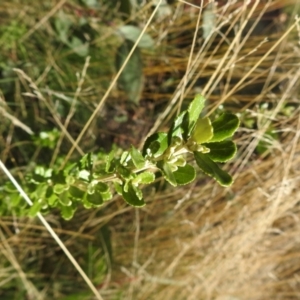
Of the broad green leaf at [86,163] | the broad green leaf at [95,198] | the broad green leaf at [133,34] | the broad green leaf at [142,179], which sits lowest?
Result: the broad green leaf at [95,198]

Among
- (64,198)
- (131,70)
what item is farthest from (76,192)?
(131,70)

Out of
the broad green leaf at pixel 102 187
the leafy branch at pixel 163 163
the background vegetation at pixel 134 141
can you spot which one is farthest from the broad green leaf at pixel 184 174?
the background vegetation at pixel 134 141

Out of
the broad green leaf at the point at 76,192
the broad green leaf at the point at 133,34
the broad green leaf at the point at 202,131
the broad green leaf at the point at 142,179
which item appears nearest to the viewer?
the broad green leaf at the point at 202,131

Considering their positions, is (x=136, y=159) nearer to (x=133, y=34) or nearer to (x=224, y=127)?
(x=224, y=127)

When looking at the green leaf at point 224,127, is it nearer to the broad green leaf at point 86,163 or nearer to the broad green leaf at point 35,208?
the broad green leaf at point 86,163

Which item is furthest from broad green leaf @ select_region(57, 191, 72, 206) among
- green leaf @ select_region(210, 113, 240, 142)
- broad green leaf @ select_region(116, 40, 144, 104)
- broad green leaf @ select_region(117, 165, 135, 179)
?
broad green leaf @ select_region(116, 40, 144, 104)

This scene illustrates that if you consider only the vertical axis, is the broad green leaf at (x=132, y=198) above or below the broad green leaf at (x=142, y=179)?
below

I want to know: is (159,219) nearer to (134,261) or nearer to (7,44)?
(134,261)
